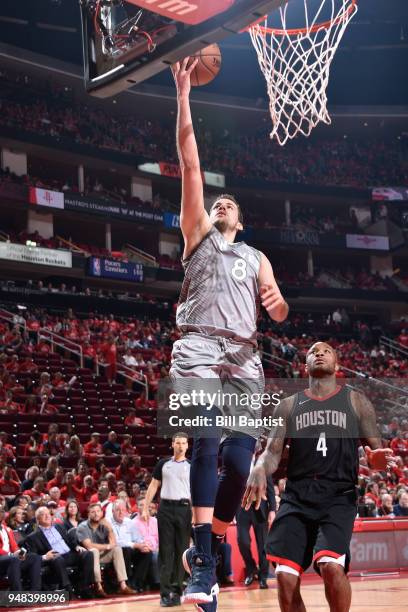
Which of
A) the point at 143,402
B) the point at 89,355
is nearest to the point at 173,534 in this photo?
the point at 143,402

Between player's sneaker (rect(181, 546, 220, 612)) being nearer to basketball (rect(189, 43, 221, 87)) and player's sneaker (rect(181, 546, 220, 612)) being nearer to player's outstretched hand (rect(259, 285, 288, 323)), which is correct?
player's outstretched hand (rect(259, 285, 288, 323))

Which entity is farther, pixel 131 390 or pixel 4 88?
pixel 4 88

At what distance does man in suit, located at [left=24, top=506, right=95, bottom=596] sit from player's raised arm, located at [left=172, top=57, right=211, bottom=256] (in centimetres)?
618

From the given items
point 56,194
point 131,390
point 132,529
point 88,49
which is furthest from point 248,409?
point 56,194

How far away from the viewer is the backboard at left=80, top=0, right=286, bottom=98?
527 cm

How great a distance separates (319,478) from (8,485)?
822 centimetres

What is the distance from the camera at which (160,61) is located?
537cm

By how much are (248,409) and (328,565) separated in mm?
1282

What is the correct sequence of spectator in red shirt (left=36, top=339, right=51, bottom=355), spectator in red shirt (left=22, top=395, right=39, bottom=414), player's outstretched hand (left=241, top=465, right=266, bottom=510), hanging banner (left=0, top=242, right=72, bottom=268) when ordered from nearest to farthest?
player's outstretched hand (left=241, top=465, right=266, bottom=510), spectator in red shirt (left=22, top=395, right=39, bottom=414), spectator in red shirt (left=36, top=339, right=51, bottom=355), hanging banner (left=0, top=242, right=72, bottom=268)

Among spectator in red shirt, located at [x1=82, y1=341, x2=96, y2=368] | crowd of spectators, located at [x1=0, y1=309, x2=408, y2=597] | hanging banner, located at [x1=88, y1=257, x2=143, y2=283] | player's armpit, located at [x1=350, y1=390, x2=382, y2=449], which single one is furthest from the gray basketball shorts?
hanging banner, located at [x1=88, y1=257, x2=143, y2=283]

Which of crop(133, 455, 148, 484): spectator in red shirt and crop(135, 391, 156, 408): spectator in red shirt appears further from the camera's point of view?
crop(135, 391, 156, 408): spectator in red shirt

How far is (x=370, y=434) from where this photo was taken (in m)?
5.05

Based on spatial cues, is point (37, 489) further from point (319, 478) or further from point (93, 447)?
point (319, 478)

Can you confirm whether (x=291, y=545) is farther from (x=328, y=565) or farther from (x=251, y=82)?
(x=251, y=82)
